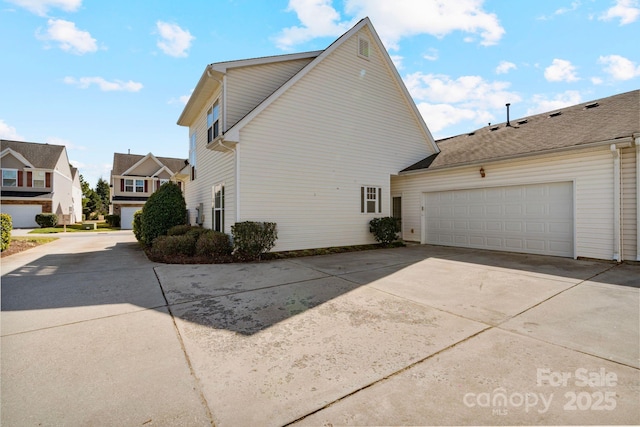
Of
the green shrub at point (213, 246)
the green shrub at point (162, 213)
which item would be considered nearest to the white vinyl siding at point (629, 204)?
the green shrub at point (213, 246)

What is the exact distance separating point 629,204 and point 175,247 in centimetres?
1316

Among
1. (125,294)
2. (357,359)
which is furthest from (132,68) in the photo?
(357,359)


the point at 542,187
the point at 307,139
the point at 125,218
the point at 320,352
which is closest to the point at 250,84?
the point at 307,139

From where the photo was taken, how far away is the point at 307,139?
10.5 m

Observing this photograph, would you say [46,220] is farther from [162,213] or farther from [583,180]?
[583,180]

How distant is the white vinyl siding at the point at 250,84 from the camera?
10.0 meters

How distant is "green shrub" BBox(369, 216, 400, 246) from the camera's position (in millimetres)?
11805

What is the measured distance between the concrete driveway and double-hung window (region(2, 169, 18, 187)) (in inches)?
1163

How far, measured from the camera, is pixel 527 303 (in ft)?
15.2

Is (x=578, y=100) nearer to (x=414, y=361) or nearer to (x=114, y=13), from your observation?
(x=414, y=361)

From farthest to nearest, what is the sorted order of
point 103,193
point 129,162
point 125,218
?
point 103,193, point 129,162, point 125,218

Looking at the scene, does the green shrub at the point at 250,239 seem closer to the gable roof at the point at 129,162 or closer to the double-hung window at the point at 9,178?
the gable roof at the point at 129,162

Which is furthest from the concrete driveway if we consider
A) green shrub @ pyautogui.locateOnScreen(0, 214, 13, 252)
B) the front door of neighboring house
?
the front door of neighboring house

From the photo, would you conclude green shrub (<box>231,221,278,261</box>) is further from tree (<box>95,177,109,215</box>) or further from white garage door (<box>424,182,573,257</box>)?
tree (<box>95,177,109,215</box>)
